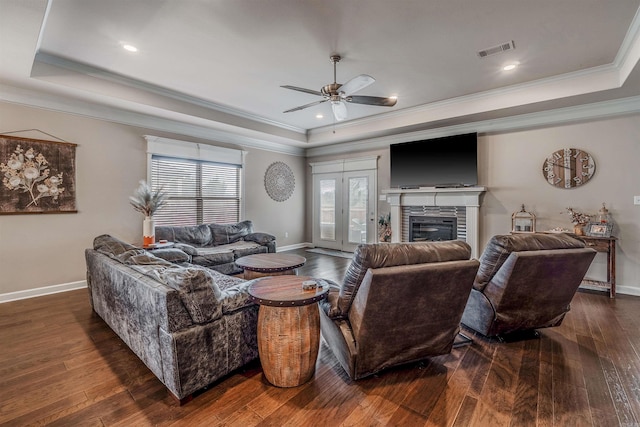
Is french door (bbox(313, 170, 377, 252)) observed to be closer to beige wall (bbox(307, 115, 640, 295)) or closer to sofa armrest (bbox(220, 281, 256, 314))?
beige wall (bbox(307, 115, 640, 295))

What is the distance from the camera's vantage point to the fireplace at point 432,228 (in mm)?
5504

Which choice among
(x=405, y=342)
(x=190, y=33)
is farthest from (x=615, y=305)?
(x=190, y=33)

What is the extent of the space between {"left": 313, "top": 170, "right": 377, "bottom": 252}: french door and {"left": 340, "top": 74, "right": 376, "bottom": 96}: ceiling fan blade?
11.9ft

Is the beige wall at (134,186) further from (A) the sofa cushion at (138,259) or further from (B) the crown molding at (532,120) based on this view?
(A) the sofa cushion at (138,259)

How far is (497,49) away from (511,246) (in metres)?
2.31

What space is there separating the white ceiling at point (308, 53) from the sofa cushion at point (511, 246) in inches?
79.5

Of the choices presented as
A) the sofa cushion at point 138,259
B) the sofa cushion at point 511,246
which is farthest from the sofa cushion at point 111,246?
the sofa cushion at point 511,246

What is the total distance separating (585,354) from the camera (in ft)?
7.99

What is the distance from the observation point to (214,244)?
5.26 m

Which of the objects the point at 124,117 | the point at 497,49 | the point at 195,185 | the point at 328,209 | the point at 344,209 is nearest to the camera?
the point at 497,49

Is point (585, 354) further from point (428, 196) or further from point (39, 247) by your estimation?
point (39, 247)

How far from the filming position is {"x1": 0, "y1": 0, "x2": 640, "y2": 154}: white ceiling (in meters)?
2.57

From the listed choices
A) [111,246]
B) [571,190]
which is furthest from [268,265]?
[571,190]

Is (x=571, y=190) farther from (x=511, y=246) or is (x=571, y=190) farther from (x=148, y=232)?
(x=148, y=232)
